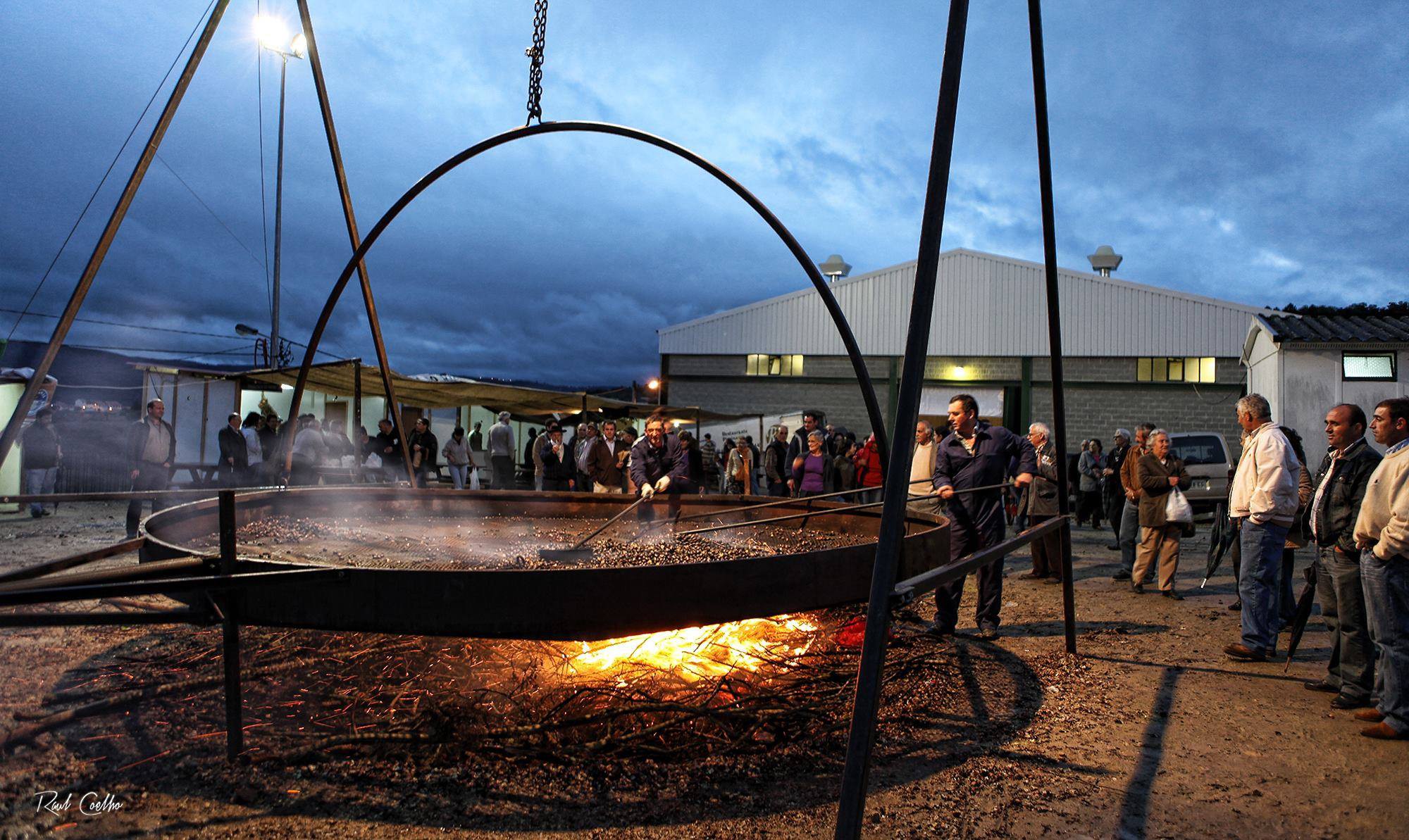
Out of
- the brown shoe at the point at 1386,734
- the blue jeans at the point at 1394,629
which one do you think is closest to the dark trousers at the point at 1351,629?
the blue jeans at the point at 1394,629

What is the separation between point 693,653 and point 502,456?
8.70 metres

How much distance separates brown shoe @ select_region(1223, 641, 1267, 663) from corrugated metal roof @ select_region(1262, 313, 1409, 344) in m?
11.3

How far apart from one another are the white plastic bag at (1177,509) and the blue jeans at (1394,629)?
11.1 feet

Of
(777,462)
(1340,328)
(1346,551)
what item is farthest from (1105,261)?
(1346,551)

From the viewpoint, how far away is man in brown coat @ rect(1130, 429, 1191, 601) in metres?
6.73

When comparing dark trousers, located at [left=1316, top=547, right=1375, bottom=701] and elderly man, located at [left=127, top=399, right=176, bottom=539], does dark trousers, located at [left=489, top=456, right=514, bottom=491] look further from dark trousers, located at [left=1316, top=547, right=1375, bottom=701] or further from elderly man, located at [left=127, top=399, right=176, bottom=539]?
dark trousers, located at [left=1316, top=547, right=1375, bottom=701]

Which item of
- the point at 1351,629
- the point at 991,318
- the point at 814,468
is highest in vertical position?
the point at 991,318

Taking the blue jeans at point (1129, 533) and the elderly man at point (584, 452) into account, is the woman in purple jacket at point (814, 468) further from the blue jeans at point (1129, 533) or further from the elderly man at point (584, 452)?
the blue jeans at point (1129, 533)

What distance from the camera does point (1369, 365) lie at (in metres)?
13.1

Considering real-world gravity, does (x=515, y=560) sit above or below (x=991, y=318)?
below

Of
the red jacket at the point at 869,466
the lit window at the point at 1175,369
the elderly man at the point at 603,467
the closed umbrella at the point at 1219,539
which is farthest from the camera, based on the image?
the lit window at the point at 1175,369

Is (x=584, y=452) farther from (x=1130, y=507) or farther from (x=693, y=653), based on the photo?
(x=1130, y=507)

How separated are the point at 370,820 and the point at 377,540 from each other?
2717 millimetres

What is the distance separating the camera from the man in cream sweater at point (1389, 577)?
3.38m
